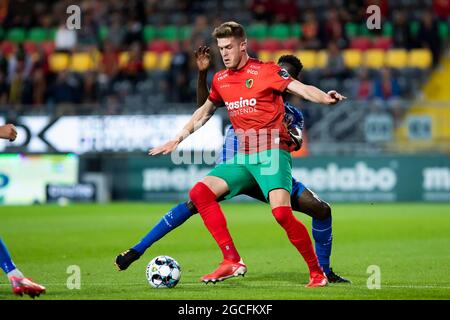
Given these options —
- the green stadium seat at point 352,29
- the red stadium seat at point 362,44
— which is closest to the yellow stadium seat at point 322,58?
the red stadium seat at point 362,44

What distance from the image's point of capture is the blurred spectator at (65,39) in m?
27.5

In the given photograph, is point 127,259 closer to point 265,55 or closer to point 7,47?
point 265,55

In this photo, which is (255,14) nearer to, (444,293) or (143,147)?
(143,147)

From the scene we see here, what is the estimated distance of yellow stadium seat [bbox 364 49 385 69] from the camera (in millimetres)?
25641

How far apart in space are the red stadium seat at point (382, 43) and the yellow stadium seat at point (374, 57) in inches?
5.1

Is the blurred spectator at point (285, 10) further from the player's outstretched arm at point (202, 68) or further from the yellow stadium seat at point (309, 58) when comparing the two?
the player's outstretched arm at point (202, 68)


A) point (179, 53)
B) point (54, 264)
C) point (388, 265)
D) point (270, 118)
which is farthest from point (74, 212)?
point (270, 118)

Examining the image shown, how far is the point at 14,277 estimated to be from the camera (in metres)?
8.39

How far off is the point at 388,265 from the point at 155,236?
3060mm

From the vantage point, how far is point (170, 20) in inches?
1140

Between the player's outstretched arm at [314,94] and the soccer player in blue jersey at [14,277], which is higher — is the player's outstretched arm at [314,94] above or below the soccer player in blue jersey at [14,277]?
above

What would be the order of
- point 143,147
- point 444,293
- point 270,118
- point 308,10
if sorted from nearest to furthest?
point 444,293
point 270,118
point 143,147
point 308,10

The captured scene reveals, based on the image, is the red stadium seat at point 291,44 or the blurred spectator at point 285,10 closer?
the red stadium seat at point 291,44
